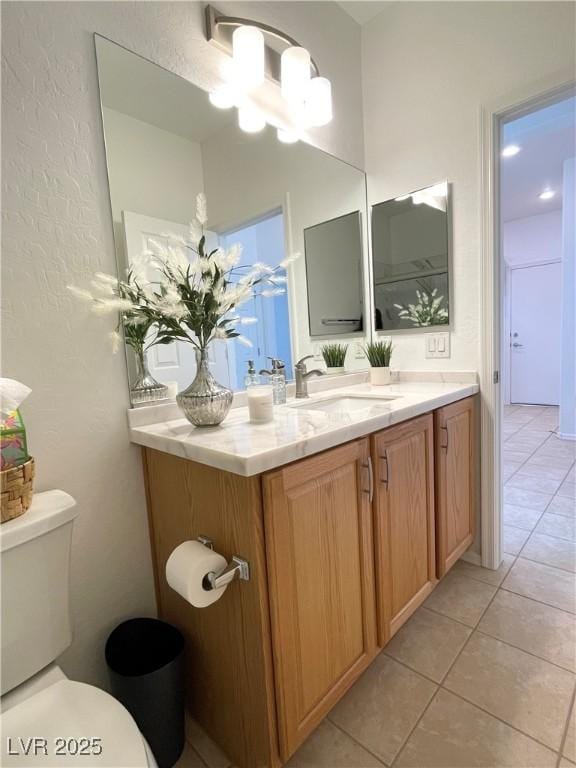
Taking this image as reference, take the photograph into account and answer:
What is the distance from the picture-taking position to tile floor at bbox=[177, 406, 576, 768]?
1040 millimetres

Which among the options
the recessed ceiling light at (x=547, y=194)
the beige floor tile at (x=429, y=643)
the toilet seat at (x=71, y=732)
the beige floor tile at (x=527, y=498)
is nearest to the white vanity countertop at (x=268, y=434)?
the toilet seat at (x=71, y=732)

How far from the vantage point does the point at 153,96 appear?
1.21m

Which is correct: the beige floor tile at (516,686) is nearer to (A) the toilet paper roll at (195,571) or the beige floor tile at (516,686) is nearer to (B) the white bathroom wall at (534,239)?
(A) the toilet paper roll at (195,571)

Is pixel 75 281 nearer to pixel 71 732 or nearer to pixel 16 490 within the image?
pixel 16 490

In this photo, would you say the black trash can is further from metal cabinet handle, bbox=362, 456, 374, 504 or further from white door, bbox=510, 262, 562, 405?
white door, bbox=510, 262, 562, 405

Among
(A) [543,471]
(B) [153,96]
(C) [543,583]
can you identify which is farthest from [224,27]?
(A) [543,471]

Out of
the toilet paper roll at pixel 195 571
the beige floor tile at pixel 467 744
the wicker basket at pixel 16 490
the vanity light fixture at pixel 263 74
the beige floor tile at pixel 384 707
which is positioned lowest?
the beige floor tile at pixel 384 707

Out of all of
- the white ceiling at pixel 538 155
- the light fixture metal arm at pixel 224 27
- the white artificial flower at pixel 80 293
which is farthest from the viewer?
the white ceiling at pixel 538 155

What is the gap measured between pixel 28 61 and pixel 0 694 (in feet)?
4.85

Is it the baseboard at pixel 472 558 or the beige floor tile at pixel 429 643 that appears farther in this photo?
the baseboard at pixel 472 558

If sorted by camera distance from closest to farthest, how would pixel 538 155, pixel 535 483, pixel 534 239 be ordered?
pixel 535 483 → pixel 538 155 → pixel 534 239

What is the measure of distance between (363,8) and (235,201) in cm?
129

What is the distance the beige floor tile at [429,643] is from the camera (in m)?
1.31

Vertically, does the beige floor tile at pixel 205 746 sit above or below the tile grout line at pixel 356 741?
below
